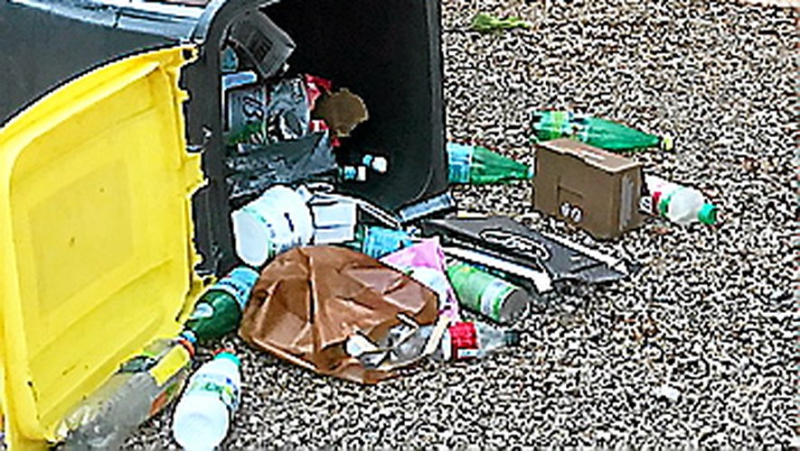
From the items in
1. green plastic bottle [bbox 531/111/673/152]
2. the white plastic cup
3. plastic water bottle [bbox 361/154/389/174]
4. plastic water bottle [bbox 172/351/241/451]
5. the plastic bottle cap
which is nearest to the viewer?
plastic water bottle [bbox 172/351/241/451]

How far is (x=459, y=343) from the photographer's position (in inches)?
83.8

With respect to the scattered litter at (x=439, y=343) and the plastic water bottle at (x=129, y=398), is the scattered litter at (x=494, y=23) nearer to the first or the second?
the scattered litter at (x=439, y=343)

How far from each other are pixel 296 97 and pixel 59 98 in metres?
0.77

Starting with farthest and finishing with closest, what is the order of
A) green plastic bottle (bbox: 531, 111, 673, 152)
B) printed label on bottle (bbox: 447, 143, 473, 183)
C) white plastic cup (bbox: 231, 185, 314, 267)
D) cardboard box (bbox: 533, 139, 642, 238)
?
green plastic bottle (bbox: 531, 111, 673, 152) < printed label on bottle (bbox: 447, 143, 473, 183) < cardboard box (bbox: 533, 139, 642, 238) < white plastic cup (bbox: 231, 185, 314, 267)

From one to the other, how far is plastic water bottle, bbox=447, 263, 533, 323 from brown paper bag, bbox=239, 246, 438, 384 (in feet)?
0.38

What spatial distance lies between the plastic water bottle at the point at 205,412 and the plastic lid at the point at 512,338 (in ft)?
1.51

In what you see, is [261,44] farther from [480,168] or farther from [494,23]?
[494,23]

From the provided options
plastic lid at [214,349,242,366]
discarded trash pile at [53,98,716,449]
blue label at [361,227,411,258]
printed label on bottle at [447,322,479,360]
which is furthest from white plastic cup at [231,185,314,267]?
printed label on bottle at [447,322,479,360]

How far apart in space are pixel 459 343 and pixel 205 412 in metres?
0.44

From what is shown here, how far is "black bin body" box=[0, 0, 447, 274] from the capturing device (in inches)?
85.4

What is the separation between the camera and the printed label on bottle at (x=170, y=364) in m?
2.00

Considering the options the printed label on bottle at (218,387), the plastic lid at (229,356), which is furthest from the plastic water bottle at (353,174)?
the printed label on bottle at (218,387)

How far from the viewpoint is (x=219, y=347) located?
2.18 m

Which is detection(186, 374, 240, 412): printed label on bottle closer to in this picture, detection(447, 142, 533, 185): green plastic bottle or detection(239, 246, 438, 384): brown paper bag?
detection(239, 246, 438, 384): brown paper bag
